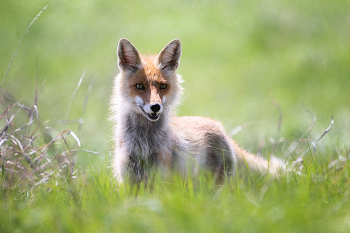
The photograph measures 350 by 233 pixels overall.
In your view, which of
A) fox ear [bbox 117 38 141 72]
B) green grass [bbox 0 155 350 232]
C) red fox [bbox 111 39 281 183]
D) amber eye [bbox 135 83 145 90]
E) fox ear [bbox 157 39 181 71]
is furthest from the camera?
fox ear [bbox 157 39 181 71]

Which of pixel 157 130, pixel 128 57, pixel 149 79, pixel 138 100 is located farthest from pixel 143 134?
pixel 128 57

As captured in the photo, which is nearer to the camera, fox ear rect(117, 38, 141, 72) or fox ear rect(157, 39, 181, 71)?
fox ear rect(117, 38, 141, 72)

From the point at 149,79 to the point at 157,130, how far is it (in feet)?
2.39

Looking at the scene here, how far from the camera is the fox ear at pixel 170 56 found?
196 inches

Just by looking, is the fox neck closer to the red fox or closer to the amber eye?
the red fox

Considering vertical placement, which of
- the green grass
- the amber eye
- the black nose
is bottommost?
the green grass

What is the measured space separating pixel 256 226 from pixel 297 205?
1.64ft

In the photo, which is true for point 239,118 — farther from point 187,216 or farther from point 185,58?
point 187,216

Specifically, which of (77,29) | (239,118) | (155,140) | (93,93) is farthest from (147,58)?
(77,29)

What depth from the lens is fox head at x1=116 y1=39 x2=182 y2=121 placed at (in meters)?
4.34

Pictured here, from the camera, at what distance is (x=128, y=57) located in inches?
194

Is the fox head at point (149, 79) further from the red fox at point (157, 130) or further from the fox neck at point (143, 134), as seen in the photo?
the fox neck at point (143, 134)

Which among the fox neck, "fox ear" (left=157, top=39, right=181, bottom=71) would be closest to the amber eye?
the fox neck

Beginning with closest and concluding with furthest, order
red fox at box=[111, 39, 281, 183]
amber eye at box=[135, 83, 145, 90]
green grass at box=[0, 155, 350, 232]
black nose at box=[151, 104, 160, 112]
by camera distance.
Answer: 1. green grass at box=[0, 155, 350, 232]
2. black nose at box=[151, 104, 160, 112]
3. red fox at box=[111, 39, 281, 183]
4. amber eye at box=[135, 83, 145, 90]
